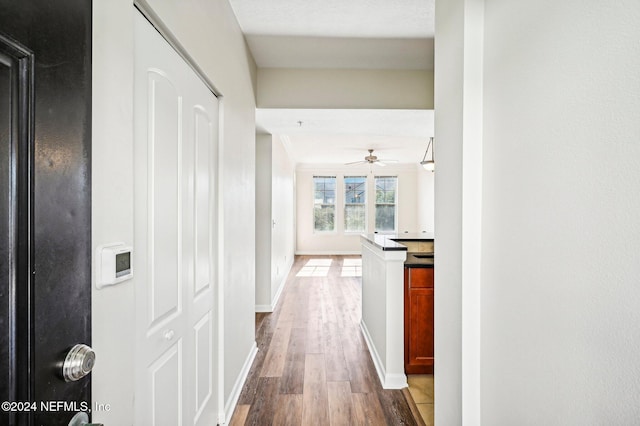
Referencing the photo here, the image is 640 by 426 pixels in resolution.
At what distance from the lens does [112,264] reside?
0.85 m

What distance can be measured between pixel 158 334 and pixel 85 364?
0.63 meters

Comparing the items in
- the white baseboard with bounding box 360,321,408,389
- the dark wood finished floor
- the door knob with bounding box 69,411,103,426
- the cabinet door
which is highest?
the door knob with bounding box 69,411,103,426

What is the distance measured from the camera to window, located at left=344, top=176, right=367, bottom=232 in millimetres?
9914

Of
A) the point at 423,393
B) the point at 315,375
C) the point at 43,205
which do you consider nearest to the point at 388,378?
the point at 423,393

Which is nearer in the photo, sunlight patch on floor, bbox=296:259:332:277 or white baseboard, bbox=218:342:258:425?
white baseboard, bbox=218:342:258:425

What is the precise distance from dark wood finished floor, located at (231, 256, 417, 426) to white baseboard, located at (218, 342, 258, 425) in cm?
4

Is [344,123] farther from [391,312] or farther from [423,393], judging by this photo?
[423,393]

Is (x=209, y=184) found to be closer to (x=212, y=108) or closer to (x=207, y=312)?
(x=212, y=108)

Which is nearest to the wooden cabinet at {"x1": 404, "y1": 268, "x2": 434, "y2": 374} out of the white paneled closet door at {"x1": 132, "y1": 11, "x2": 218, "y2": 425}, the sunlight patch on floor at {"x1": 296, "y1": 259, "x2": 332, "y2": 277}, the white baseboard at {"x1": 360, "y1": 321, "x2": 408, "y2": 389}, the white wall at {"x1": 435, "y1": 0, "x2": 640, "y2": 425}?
the white baseboard at {"x1": 360, "y1": 321, "x2": 408, "y2": 389}

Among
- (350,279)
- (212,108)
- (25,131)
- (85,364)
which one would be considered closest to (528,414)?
(85,364)

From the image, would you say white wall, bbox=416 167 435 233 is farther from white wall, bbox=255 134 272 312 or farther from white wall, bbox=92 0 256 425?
white wall, bbox=92 0 256 425

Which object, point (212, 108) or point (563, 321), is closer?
point (563, 321)

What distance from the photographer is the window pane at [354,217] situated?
32.7 ft

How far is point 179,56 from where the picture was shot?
143 cm
